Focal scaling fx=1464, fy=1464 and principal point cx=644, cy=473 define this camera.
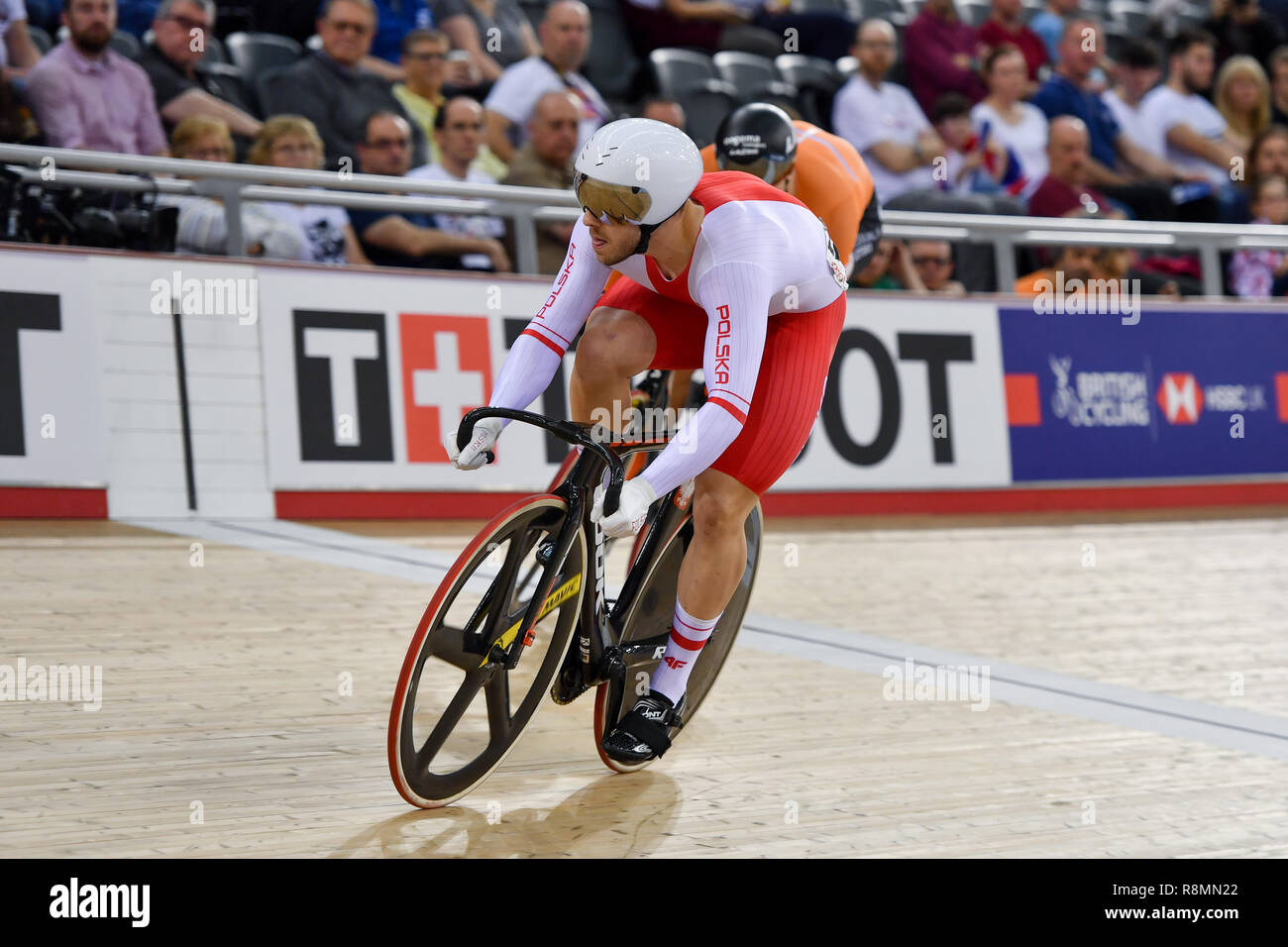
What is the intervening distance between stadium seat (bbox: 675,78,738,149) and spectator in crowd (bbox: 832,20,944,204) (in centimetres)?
88

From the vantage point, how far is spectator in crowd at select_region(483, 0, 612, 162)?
24.3 feet

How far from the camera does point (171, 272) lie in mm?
5699

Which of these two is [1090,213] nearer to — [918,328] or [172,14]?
[918,328]

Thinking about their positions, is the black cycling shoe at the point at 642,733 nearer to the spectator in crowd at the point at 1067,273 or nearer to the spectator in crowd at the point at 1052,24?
the spectator in crowd at the point at 1067,273

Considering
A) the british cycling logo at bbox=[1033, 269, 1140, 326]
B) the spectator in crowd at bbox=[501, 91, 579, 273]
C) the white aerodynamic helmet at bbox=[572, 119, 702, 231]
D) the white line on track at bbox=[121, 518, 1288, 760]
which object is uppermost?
the white aerodynamic helmet at bbox=[572, 119, 702, 231]

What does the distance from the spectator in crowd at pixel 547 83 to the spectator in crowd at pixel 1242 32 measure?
583cm

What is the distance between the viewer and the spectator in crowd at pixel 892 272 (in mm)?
7473

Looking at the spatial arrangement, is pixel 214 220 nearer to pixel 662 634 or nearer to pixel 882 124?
pixel 662 634

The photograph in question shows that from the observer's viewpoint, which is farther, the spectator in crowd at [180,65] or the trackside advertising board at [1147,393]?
the trackside advertising board at [1147,393]

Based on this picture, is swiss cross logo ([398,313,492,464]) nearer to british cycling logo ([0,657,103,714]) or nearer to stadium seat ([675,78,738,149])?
stadium seat ([675,78,738,149])

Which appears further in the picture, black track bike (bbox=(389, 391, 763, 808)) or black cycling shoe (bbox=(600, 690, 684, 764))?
black cycling shoe (bbox=(600, 690, 684, 764))

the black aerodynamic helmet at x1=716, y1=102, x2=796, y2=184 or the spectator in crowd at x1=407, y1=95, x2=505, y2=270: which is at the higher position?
the black aerodynamic helmet at x1=716, y1=102, x2=796, y2=184

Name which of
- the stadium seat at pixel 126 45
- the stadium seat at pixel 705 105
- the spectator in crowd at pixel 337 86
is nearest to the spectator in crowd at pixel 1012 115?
the stadium seat at pixel 705 105

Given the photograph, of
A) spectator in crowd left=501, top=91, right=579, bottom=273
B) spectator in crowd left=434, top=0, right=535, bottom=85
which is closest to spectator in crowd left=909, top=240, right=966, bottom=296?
spectator in crowd left=501, top=91, right=579, bottom=273
